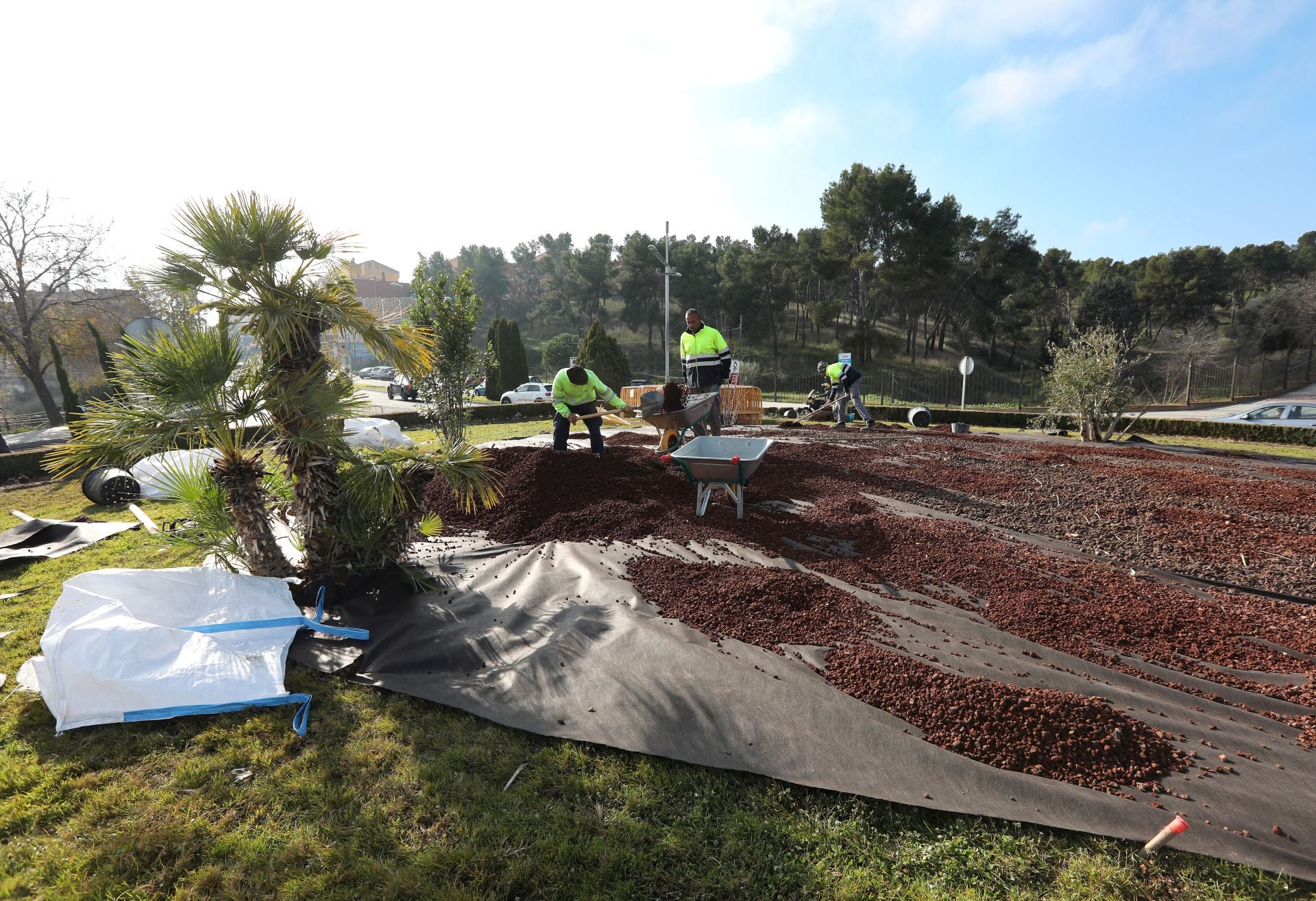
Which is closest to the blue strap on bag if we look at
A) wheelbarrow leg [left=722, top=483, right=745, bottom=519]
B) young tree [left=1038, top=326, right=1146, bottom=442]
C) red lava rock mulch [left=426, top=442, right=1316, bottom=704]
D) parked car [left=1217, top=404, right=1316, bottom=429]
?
red lava rock mulch [left=426, top=442, right=1316, bottom=704]

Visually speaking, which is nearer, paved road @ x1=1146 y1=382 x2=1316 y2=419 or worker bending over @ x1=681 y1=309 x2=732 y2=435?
worker bending over @ x1=681 y1=309 x2=732 y2=435

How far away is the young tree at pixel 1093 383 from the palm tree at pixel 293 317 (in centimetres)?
1318

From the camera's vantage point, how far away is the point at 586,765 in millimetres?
2439

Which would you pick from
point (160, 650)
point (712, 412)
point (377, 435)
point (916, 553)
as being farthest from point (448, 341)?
point (916, 553)

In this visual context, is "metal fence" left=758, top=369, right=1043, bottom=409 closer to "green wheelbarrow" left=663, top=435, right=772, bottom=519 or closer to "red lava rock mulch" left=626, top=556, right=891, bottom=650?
"green wheelbarrow" left=663, top=435, right=772, bottom=519

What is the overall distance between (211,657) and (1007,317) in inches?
1525

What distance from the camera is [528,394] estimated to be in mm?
26797

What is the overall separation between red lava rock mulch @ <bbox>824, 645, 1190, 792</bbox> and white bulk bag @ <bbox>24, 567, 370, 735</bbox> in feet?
9.39

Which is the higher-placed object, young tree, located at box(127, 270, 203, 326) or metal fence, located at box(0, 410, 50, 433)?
young tree, located at box(127, 270, 203, 326)

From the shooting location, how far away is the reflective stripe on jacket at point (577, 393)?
7.67 meters

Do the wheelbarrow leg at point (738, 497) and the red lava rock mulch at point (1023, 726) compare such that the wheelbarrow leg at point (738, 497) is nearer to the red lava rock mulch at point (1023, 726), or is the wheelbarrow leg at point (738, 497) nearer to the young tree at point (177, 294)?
the red lava rock mulch at point (1023, 726)

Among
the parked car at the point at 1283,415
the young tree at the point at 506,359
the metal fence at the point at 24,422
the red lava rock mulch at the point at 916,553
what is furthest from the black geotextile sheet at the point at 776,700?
the metal fence at the point at 24,422

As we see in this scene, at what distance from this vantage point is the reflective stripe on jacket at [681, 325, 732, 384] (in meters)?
9.14

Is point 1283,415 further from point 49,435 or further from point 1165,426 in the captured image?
point 49,435
